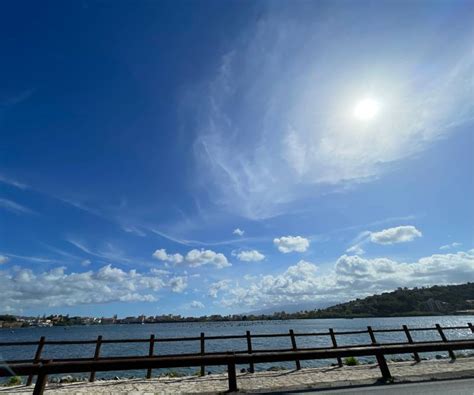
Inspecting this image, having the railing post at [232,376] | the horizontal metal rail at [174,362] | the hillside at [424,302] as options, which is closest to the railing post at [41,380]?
A: the horizontal metal rail at [174,362]

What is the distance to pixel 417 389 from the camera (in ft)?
19.9

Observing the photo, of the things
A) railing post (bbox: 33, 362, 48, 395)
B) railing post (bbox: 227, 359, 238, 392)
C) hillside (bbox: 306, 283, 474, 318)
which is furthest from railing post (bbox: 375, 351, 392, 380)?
hillside (bbox: 306, 283, 474, 318)

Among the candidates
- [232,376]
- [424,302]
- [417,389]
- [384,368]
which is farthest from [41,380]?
[424,302]

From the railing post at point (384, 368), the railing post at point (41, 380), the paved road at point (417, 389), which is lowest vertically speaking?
the paved road at point (417, 389)

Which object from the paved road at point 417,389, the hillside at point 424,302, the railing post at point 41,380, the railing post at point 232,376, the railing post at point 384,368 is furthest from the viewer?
the hillside at point 424,302

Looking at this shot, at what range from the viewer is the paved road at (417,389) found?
5.81 meters

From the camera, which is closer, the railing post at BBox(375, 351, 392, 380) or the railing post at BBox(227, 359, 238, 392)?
the railing post at BBox(227, 359, 238, 392)

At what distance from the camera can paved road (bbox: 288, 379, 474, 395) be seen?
5812mm

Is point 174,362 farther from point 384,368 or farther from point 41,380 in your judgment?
point 384,368

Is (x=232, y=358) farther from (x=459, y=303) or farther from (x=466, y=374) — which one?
(x=459, y=303)

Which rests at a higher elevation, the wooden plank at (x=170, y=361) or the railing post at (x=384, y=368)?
the wooden plank at (x=170, y=361)

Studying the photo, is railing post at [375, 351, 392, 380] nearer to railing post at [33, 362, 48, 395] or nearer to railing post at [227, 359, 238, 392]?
railing post at [227, 359, 238, 392]

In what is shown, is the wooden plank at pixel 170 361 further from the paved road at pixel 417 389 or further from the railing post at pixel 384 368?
the paved road at pixel 417 389

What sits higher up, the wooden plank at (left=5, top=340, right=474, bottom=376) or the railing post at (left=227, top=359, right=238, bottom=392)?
the wooden plank at (left=5, top=340, right=474, bottom=376)
